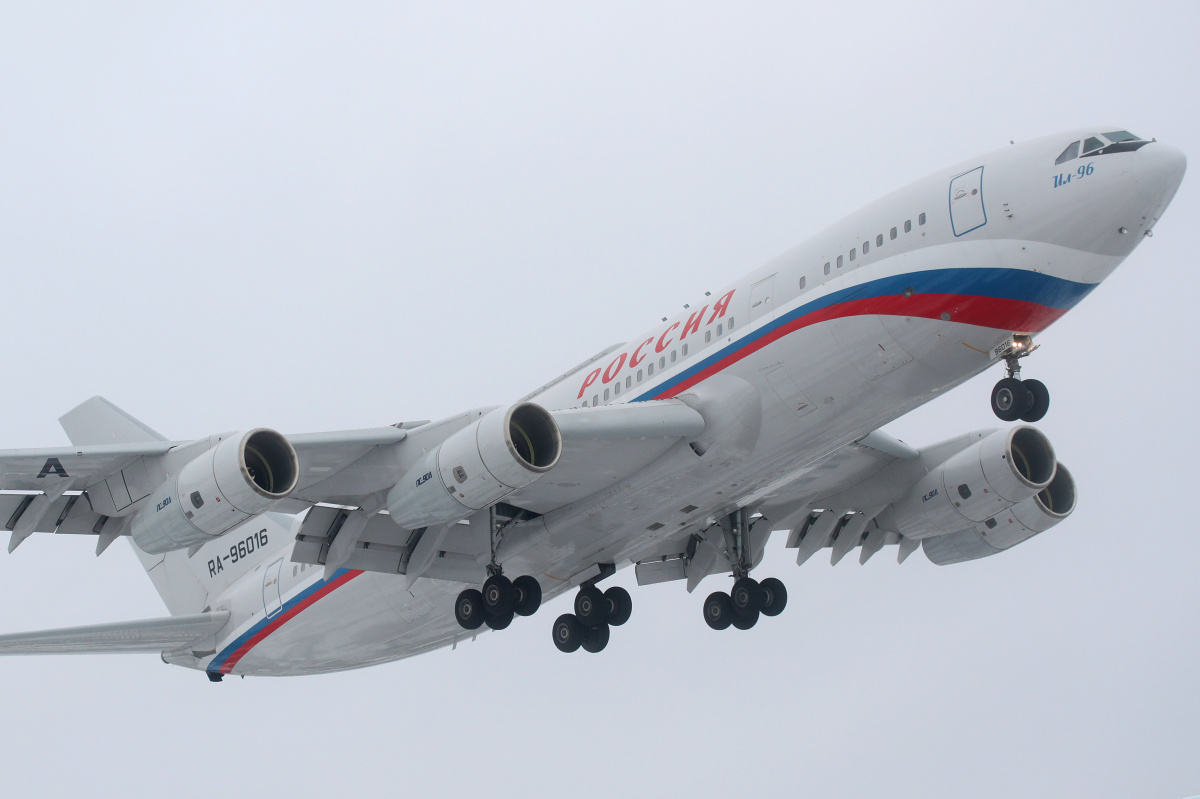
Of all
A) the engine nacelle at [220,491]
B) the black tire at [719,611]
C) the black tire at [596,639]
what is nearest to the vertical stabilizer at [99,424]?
the engine nacelle at [220,491]

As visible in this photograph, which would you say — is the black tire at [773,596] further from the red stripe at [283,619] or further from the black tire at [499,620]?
the red stripe at [283,619]

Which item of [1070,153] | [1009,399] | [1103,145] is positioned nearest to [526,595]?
[1009,399]

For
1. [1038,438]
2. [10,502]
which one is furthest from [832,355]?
[10,502]

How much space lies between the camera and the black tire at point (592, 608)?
2403cm

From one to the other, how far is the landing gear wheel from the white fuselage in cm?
258

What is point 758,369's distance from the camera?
18.3 m

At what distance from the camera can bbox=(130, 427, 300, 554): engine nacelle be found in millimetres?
16906

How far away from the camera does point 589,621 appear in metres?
24.1

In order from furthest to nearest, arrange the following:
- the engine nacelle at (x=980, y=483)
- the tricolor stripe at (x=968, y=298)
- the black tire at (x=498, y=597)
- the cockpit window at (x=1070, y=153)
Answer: the engine nacelle at (x=980, y=483)
the black tire at (x=498, y=597)
the tricolor stripe at (x=968, y=298)
the cockpit window at (x=1070, y=153)

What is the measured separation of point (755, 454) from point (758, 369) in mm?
1360

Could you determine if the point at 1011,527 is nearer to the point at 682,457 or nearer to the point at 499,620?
the point at 682,457

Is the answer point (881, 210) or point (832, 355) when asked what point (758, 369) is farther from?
point (881, 210)

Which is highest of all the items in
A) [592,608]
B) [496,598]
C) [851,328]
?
[851,328]

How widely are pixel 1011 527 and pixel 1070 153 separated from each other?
10.2 meters
